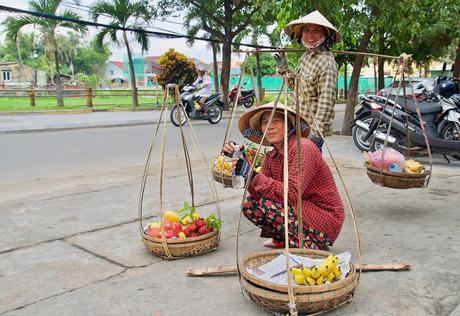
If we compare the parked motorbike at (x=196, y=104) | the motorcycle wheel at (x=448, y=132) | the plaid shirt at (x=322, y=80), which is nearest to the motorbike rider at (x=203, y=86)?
the parked motorbike at (x=196, y=104)

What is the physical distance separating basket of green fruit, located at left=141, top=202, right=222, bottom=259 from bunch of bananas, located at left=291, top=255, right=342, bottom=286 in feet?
3.08

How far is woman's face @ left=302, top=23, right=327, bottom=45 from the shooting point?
391 cm

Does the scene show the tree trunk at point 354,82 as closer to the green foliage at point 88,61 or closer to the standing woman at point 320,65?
the standing woman at point 320,65

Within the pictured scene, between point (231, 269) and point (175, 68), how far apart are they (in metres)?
19.0

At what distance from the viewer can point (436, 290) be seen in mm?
2777

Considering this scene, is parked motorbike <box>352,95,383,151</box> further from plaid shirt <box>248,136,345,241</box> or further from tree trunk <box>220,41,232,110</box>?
tree trunk <box>220,41,232,110</box>

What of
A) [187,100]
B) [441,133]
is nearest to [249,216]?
[441,133]

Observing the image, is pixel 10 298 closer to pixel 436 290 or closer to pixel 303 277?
pixel 303 277

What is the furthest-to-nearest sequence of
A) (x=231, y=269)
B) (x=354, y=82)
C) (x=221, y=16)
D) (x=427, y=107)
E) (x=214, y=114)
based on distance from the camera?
(x=221, y=16) → (x=214, y=114) → (x=354, y=82) → (x=427, y=107) → (x=231, y=269)

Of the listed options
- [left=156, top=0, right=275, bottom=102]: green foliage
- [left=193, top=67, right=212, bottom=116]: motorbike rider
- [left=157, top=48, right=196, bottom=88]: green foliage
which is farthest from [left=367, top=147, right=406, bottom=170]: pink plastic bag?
[left=157, top=48, right=196, bottom=88]: green foliage

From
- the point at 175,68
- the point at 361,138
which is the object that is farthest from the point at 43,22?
the point at 361,138

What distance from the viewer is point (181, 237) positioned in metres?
3.34

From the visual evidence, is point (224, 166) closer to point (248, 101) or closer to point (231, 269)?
point (231, 269)

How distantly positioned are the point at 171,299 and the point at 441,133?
5666 mm
